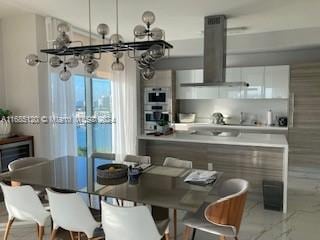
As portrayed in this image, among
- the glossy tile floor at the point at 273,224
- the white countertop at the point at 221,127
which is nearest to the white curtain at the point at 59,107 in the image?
the glossy tile floor at the point at 273,224

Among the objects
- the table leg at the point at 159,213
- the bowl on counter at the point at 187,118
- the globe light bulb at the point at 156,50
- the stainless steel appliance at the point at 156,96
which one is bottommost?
the table leg at the point at 159,213

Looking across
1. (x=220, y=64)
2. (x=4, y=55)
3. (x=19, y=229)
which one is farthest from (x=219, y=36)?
(x=19, y=229)

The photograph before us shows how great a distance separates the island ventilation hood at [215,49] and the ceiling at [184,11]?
0.16 metres

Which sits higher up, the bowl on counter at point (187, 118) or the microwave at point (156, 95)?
the microwave at point (156, 95)

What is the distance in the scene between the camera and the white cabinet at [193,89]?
6.30 m

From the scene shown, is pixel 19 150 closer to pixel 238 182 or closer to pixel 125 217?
pixel 125 217

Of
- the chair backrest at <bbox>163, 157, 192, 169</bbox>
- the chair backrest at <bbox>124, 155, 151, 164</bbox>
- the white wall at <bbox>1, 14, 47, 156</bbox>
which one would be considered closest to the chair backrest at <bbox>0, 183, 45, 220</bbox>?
the chair backrest at <bbox>124, 155, 151, 164</bbox>

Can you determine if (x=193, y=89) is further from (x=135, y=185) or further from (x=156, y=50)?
(x=135, y=185)

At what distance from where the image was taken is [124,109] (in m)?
5.85

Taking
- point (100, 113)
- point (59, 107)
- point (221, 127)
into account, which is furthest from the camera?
point (221, 127)

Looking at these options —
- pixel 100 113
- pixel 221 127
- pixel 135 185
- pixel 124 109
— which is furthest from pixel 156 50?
pixel 221 127

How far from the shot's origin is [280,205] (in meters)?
3.71

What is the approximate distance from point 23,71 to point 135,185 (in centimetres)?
296

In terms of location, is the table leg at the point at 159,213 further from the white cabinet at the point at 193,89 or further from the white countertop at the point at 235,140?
the white cabinet at the point at 193,89
